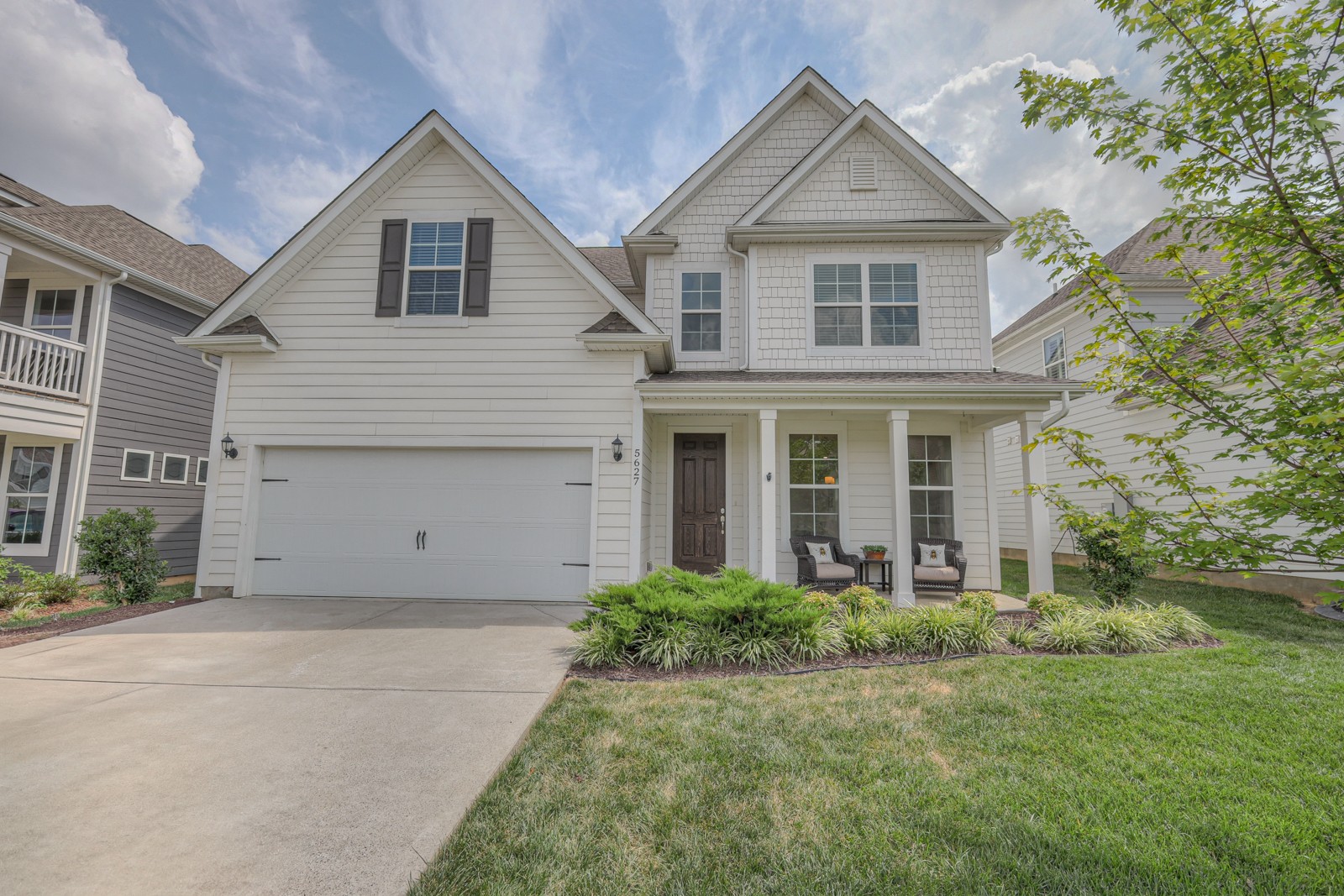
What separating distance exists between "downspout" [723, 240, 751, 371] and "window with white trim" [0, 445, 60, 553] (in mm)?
11503

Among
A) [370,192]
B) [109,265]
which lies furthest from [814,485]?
[109,265]

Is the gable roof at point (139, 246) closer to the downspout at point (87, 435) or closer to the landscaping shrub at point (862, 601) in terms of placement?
the downspout at point (87, 435)

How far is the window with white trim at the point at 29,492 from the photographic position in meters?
9.20

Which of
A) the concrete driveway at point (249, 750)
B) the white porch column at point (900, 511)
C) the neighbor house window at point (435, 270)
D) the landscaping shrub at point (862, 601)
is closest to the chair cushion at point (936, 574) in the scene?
the white porch column at point (900, 511)

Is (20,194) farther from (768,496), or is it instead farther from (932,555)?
(932,555)

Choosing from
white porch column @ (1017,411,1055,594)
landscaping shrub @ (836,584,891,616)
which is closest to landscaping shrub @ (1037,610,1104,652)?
landscaping shrub @ (836,584,891,616)

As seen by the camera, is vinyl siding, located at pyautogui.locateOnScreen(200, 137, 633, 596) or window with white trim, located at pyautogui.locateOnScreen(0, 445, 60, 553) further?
window with white trim, located at pyautogui.locateOnScreen(0, 445, 60, 553)

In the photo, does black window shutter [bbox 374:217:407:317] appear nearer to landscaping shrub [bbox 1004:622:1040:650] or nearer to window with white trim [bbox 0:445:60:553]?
window with white trim [bbox 0:445:60:553]

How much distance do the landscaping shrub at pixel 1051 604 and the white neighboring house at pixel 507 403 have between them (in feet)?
3.66

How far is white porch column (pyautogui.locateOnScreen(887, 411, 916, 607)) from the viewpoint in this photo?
24.8 feet

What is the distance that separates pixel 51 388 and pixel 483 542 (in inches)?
299

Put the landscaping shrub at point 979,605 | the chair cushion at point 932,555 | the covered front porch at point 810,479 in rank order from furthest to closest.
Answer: the covered front porch at point 810,479
the chair cushion at point 932,555
the landscaping shrub at point 979,605

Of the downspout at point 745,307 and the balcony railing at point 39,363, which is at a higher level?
the downspout at point 745,307

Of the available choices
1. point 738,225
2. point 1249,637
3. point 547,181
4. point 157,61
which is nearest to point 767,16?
point 738,225
